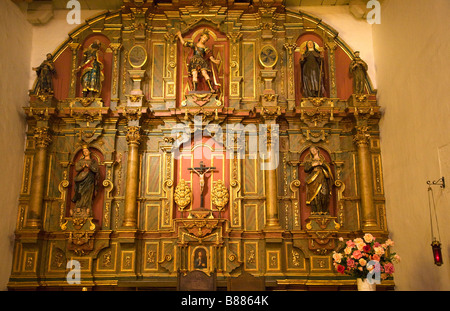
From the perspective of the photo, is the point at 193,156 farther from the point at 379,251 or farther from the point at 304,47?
the point at 379,251

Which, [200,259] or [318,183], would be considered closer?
[200,259]

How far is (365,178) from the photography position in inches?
424

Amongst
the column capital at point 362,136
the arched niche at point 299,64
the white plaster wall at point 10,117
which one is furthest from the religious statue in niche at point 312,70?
the white plaster wall at point 10,117

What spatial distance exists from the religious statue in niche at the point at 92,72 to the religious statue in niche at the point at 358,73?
657 cm

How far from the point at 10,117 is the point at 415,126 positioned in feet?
30.5

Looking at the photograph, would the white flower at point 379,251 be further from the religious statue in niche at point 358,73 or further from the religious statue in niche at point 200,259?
the religious statue in niche at point 358,73

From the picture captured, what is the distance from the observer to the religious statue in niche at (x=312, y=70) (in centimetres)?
1150

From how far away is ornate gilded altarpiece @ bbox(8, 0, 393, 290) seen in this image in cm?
1051

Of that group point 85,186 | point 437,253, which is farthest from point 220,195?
point 437,253

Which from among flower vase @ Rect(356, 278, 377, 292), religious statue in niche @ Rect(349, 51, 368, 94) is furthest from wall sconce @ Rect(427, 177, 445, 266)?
religious statue in niche @ Rect(349, 51, 368, 94)

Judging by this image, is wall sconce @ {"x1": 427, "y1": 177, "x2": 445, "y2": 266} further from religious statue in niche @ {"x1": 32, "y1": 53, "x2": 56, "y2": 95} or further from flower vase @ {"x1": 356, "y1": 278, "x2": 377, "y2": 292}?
religious statue in niche @ {"x1": 32, "y1": 53, "x2": 56, "y2": 95}
